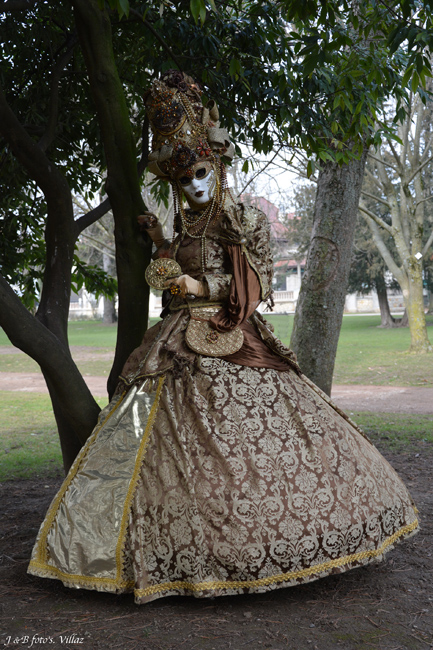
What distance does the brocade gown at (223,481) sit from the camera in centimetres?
241

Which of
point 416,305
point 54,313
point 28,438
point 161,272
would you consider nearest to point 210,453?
point 161,272

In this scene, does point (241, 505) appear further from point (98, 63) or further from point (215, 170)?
point (98, 63)

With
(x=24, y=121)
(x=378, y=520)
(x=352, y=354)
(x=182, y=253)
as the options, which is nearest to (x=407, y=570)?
(x=378, y=520)

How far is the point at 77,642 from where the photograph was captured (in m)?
2.23

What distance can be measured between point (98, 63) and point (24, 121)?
157 cm

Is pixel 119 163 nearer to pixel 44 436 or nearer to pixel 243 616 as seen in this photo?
pixel 243 616

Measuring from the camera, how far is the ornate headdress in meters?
2.97

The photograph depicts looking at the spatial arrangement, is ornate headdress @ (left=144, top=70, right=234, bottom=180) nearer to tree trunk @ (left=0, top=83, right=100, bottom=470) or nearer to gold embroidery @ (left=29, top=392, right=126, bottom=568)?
tree trunk @ (left=0, top=83, right=100, bottom=470)

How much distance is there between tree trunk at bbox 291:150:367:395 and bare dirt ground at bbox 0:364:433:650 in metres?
2.11

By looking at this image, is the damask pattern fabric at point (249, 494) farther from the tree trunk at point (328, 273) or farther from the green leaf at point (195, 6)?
the tree trunk at point (328, 273)

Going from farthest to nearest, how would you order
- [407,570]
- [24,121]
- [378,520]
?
[24,121], [407,570], [378,520]

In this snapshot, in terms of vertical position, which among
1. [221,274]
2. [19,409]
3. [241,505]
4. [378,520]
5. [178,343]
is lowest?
[19,409]

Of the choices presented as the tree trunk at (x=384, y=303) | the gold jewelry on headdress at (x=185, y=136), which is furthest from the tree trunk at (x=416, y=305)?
the gold jewelry on headdress at (x=185, y=136)

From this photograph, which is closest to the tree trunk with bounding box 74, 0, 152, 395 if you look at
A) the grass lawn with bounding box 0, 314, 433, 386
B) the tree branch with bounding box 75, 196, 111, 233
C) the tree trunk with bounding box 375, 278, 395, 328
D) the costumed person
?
the costumed person
